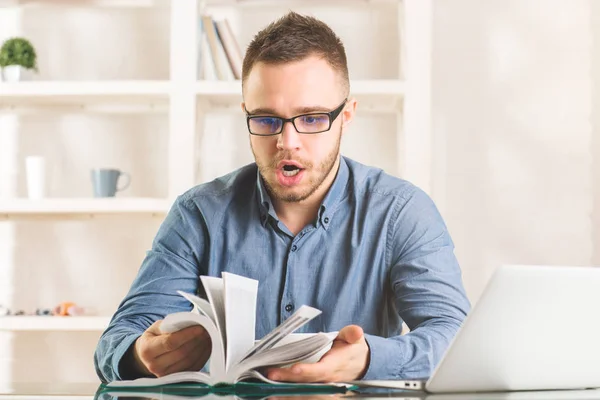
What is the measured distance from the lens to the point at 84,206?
2.63m

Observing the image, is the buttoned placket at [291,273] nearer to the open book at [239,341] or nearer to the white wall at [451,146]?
the open book at [239,341]

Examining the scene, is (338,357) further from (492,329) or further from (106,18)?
(106,18)

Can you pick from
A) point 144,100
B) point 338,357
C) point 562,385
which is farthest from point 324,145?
point 144,100

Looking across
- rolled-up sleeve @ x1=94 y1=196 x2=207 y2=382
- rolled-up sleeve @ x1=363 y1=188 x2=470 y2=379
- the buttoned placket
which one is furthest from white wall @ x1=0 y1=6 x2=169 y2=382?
rolled-up sleeve @ x1=363 y1=188 x2=470 y2=379

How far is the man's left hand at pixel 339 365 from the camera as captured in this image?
3.15 ft

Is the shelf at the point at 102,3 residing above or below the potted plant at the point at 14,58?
above

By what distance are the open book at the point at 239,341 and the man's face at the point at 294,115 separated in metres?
0.60

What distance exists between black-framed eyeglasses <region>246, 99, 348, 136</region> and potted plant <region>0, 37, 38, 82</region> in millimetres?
1479

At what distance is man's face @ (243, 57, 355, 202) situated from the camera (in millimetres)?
1565

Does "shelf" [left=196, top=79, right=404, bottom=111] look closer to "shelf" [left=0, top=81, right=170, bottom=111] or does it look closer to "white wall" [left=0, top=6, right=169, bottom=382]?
"shelf" [left=0, top=81, right=170, bottom=111]

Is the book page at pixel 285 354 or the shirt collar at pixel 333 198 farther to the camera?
the shirt collar at pixel 333 198

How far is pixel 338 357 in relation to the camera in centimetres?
103

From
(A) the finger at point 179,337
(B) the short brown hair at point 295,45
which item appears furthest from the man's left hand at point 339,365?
(B) the short brown hair at point 295,45

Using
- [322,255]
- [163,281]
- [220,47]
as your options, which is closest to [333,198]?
[322,255]
